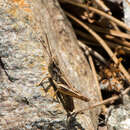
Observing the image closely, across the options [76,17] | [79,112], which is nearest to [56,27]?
[76,17]

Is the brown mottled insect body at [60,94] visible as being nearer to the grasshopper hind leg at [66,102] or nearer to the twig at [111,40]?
the grasshopper hind leg at [66,102]

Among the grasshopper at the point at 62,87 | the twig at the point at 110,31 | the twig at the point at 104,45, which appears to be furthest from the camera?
the twig at the point at 110,31

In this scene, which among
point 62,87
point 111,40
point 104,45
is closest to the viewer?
point 62,87

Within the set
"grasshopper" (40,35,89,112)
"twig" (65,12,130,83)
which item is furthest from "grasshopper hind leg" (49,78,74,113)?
"twig" (65,12,130,83)

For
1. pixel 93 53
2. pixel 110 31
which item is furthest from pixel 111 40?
pixel 93 53

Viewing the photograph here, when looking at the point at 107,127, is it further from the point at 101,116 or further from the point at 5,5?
the point at 5,5

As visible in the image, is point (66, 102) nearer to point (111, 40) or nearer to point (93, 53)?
point (93, 53)

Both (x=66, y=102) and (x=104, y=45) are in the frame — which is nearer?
(x=66, y=102)

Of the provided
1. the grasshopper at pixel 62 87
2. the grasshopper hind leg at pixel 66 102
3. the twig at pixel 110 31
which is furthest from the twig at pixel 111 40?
the grasshopper hind leg at pixel 66 102

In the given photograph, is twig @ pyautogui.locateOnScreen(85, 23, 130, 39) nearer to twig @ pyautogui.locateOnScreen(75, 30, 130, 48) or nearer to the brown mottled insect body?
twig @ pyautogui.locateOnScreen(75, 30, 130, 48)
